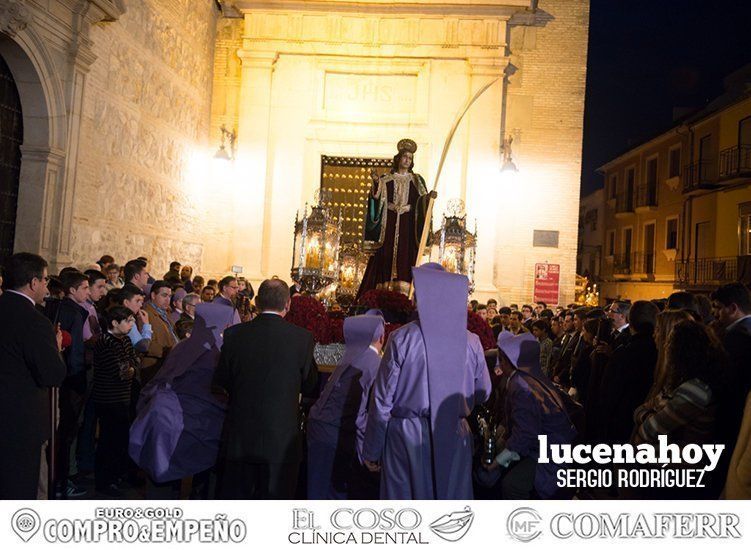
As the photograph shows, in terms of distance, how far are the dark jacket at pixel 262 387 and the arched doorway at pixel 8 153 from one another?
25.0 ft

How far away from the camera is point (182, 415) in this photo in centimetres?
489

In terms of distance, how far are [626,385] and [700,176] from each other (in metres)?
20.1

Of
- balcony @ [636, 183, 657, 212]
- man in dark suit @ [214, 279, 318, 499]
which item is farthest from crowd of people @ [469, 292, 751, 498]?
balcony @ [636, 183, 657, 212]

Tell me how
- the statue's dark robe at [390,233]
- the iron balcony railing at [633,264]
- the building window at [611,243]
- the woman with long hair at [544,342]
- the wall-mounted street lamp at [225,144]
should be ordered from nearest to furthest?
the woman with long hair at [544,342], the statue's dark robe at [390,233], the wall-mounted street lamp at [225,144], the iron balcony railing at [633,264], the building window at [611,243]

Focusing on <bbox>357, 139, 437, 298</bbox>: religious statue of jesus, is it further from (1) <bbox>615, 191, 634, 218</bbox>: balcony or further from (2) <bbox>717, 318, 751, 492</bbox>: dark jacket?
(1) <bbox>615, 191, 634, 218</bbox>: balcony

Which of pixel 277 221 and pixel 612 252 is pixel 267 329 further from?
pixel 612 252

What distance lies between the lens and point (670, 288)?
87.7 ft

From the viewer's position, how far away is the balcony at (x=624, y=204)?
29.7 m

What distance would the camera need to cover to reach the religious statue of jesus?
9.88 metres

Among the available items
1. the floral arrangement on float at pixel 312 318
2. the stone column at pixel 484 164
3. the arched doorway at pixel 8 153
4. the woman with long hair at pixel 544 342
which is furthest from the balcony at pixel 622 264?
the floral arrangement on float at pixel 312 318

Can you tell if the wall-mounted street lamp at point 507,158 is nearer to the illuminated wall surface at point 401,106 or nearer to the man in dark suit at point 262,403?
the illuminated wall surface at point 401,106

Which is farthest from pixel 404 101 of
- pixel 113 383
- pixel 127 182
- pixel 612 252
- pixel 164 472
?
pixel 612 252

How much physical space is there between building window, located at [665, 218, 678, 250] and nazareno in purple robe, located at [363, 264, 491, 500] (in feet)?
77.4

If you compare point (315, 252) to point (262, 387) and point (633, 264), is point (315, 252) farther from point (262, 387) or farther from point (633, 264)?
point (633, 264)
